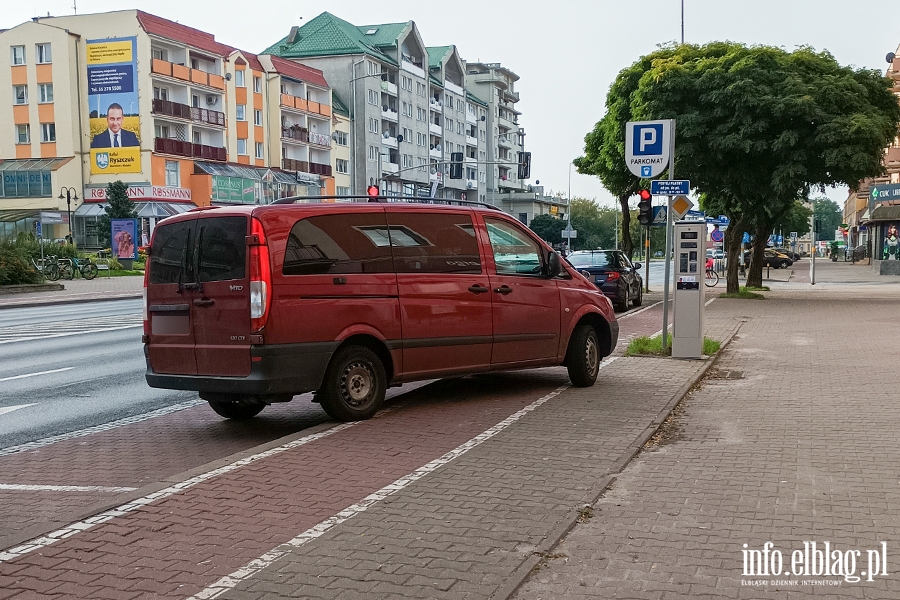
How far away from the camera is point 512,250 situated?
9.62 meters

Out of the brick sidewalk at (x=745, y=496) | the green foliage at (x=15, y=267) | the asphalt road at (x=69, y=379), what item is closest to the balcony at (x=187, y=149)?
the green foliage at (x=15, y=267)

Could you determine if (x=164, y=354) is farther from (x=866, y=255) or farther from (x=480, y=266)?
(x=866, y=255)

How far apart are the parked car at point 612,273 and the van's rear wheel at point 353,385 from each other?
51.8 feet

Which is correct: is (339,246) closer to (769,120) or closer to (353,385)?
(353,385)

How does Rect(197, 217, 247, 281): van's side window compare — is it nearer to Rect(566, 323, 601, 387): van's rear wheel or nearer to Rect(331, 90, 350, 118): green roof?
Rect(566, 323, 601, 387): van's rear wheel

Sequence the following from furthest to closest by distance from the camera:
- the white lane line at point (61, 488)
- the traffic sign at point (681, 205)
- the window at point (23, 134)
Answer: the window at point (23, 134) < the traffic sign at point (681, 205) < the white lane line at point (61, 488)

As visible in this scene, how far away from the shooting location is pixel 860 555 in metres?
4.69

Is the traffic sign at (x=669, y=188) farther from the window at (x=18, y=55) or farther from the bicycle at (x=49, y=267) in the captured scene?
the window at (x=18, y=55)

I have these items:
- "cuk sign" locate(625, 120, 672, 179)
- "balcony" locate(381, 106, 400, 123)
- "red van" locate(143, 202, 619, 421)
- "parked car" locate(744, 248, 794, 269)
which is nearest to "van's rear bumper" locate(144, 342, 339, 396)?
"red van" locate(143, 202, 619, 421)

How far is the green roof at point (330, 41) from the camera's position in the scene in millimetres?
80438

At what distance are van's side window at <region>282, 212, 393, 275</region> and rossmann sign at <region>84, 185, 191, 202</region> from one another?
166 feet

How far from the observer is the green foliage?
107 feet

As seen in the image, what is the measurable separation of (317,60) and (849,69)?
2334 inches

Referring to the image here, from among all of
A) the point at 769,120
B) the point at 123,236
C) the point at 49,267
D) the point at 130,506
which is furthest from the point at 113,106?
the point at 130,506
